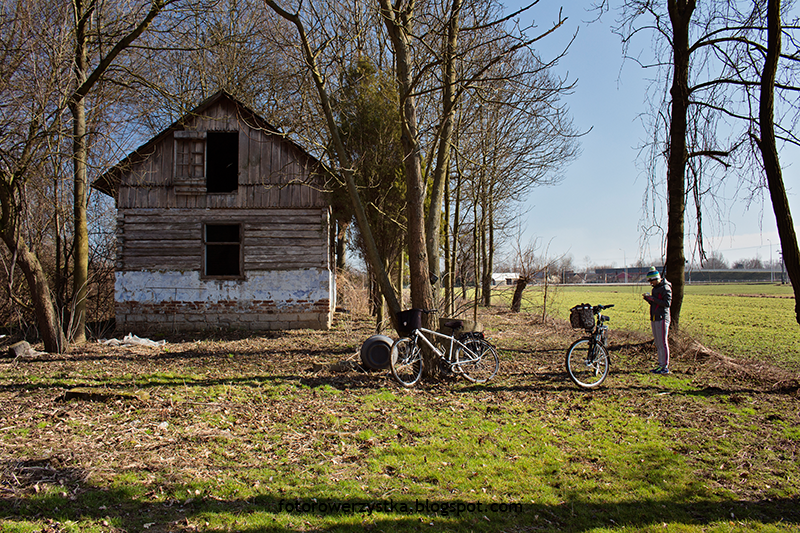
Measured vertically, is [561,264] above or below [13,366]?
above

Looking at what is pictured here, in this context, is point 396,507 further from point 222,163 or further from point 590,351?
point 222,163

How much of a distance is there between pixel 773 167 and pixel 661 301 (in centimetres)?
277

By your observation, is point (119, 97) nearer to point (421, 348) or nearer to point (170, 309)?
point (170, 309)

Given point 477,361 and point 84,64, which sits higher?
point 84,64

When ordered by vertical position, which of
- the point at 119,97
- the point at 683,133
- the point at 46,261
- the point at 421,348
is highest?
the point at 119,97

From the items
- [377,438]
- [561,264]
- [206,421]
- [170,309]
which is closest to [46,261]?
[170,309]

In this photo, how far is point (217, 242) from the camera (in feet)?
45.7

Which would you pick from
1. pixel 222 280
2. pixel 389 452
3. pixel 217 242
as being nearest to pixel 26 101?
pixel 217 242

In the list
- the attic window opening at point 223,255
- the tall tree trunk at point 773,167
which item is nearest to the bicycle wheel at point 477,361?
the tall tree trunk at point 773,167

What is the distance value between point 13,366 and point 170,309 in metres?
5.69

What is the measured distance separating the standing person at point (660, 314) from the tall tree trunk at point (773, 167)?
77.6 inches

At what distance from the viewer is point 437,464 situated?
4.54 m

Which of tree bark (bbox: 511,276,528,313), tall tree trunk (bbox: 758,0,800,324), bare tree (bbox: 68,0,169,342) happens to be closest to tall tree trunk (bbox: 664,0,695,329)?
tall tree trunk (bbox: 758,0,800,324)

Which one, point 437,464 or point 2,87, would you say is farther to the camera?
point 2,87
